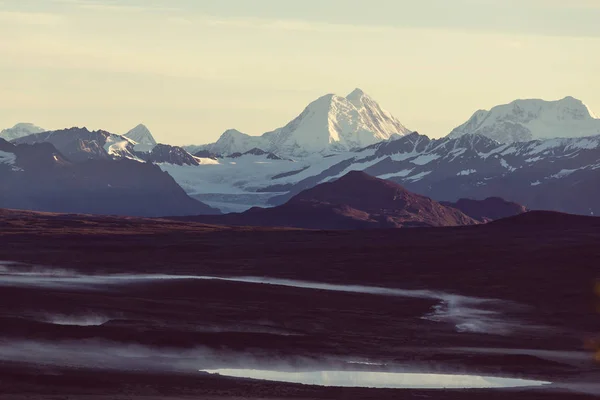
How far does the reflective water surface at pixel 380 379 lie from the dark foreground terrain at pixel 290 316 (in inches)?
57.9

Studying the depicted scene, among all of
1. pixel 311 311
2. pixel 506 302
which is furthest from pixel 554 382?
pixel 506 302

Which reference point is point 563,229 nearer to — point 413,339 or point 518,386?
point 413,339

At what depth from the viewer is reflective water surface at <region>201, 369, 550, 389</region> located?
57.5m

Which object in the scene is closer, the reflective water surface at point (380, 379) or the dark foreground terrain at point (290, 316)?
the dark foreground terrain at point (290, 316)

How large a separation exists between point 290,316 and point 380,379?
26028 millimetres

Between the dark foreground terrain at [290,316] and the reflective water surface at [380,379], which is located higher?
the dark foreground terrain at [290,316]

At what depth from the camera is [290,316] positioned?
8475cm

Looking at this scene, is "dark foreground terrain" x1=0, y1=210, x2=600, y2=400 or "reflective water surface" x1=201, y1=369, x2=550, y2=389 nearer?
"dark foreground terrain" x1=0, y1=210, x2=600, y2=400

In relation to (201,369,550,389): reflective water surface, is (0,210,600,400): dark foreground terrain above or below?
above

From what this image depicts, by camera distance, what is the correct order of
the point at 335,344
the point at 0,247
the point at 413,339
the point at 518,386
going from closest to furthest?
the point at 518,386
the point at 335,344
the point at 413,339
the point at 0,247

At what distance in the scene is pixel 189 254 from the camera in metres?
159

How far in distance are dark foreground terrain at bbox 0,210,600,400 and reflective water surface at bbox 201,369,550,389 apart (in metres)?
1.47

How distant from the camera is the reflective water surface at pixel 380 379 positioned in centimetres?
5750

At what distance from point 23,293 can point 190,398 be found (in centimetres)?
3623
